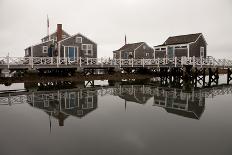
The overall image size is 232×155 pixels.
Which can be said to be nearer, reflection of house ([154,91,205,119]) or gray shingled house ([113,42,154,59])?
reflection of house ([154,91,205,119])

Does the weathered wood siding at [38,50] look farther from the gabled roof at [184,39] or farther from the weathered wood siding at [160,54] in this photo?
the gabled roof at [184,39]

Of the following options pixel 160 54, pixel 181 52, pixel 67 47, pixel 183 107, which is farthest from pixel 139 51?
pixel 183 107

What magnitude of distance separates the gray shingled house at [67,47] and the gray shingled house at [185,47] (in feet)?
38.0

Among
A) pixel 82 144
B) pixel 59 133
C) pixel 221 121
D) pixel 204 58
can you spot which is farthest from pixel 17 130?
pixel 204 58

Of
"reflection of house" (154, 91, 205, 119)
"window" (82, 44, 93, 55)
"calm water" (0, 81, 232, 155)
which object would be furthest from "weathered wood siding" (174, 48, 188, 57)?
"calm water" (0, 81, 232, 155)

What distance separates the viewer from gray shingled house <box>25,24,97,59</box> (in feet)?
110

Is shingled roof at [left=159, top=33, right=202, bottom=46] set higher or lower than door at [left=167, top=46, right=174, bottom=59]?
higher

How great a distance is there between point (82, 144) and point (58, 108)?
6.17 metres

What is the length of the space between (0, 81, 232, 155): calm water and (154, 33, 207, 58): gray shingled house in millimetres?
21117

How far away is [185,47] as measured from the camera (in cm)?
3509

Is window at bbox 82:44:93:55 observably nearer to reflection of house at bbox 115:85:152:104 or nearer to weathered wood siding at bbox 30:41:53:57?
weathered wood siding at bbox 30:41:53:57

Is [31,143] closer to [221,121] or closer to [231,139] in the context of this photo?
[231,139]

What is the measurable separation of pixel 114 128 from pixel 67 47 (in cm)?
2610

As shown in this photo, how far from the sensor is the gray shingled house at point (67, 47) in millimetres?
33656
